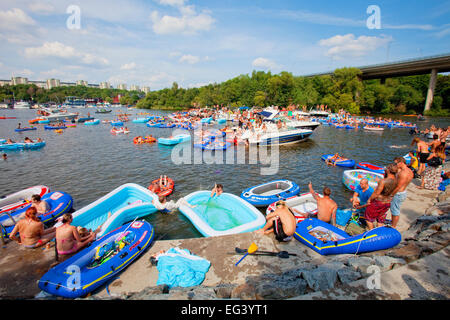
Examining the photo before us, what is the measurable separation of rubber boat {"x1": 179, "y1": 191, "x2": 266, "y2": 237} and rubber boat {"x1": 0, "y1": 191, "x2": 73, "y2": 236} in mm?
5499

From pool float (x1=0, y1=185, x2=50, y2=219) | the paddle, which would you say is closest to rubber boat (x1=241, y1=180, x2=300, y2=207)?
the paddle

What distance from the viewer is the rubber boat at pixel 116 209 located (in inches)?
364

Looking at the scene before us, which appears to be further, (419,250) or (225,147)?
(225,147)

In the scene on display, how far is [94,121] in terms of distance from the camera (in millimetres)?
48344

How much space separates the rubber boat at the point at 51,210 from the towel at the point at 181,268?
668 cm

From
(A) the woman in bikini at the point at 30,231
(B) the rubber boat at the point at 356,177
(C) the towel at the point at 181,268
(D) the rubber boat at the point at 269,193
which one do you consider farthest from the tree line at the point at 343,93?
(A) the woman in bikini at the point at 30,231

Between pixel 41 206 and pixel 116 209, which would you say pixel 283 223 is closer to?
pixel 116 209

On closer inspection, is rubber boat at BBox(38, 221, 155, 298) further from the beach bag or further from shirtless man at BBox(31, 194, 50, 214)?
the beach bag

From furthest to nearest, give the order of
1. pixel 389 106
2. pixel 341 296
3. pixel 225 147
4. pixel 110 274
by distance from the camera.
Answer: pixel 389 106 < pixel 225 147 < pixel 110 274 < pixel 341 296

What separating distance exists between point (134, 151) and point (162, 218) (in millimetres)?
15777

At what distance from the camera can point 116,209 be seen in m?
10.8

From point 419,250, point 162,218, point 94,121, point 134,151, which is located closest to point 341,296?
point 419,250
